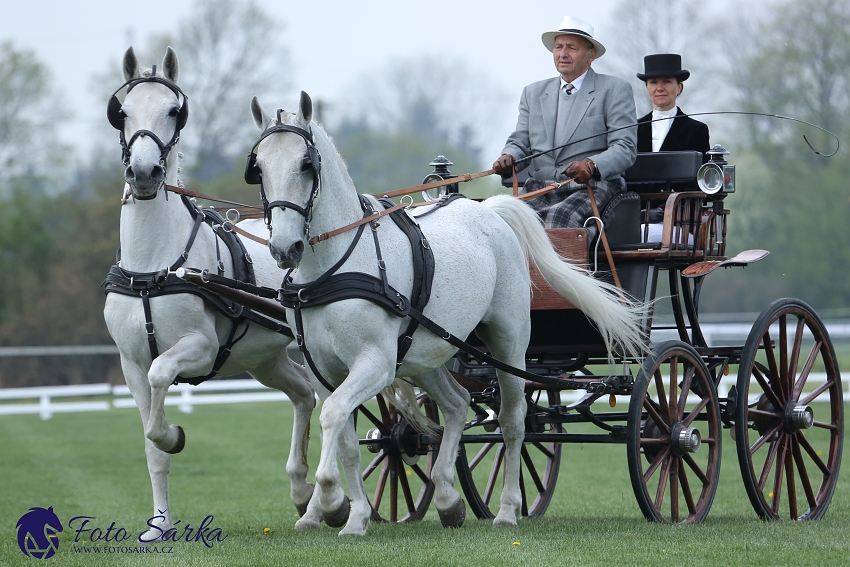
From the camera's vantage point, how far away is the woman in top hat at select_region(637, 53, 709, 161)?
783cm

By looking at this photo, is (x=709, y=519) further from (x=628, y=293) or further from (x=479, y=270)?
(x=479, y=270)

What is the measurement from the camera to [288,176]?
5.14 m

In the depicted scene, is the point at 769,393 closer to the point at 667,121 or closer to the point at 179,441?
the point at 667,121

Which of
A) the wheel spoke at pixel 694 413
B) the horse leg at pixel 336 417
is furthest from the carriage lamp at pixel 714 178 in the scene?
the horse leg at pixel 336 417

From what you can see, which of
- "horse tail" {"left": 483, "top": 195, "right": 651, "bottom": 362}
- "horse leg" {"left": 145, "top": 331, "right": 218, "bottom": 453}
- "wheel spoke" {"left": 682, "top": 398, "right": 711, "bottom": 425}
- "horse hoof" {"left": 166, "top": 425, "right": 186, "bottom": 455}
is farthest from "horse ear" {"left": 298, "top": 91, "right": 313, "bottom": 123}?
"wheel spoke" {"left": 682, "top": 398, "right": 711, "bottom": 425}

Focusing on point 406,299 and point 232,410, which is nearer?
point 406,299

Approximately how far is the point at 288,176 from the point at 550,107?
104 inches

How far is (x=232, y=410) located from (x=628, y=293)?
14.0 meters

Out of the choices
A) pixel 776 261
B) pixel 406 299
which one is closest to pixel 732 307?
pixel 776 261

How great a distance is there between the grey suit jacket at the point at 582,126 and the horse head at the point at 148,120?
7.26 feet

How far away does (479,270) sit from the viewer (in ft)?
20.0

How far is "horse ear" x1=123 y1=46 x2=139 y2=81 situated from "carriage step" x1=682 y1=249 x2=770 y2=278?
3.30m

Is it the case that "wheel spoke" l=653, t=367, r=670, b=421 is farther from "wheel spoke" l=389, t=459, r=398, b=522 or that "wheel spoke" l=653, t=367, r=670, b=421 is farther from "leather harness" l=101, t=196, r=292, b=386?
"leather harness" l=101, t=196, r=292, b=386

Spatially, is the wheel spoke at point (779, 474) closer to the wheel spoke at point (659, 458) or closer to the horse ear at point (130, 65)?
the wheel spoke at point (659, 458)
